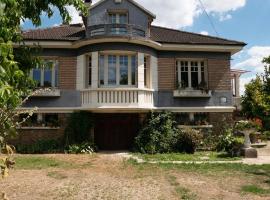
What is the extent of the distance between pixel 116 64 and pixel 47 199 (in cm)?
1124

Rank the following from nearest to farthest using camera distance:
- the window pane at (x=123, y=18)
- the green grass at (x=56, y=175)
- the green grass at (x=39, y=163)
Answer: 1. the green grass at (x=56, y=175)
2. the green grass at (x=39, y=163)
3. the window pane at (x=123, y=18)

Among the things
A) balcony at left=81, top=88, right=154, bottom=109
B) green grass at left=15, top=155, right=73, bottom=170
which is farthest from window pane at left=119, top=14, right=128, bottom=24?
green grass at left=15, top=155, right=73, bottom=170

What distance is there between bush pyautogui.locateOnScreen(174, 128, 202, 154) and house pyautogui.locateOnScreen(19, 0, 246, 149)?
163cm

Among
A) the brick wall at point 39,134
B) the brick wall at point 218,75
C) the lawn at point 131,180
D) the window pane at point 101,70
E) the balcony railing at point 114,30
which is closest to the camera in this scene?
the lawn at point 131,180

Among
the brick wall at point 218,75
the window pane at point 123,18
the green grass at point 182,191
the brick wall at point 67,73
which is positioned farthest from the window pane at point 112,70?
the green grass at point 182,191

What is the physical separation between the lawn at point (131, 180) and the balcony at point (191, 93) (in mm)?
6338

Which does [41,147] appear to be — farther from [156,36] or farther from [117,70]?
[156,36]

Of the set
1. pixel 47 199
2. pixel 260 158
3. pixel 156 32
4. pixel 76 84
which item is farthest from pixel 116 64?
pixel 47 199

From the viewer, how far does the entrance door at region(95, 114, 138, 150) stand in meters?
20.0

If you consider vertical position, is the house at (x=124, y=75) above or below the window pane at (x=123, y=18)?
below

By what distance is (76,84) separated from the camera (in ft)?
62.9

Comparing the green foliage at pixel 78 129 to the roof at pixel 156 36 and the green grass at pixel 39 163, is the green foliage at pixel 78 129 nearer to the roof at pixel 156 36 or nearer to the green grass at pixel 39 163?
the green grass at pixel 39 163

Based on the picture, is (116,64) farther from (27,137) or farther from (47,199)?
(47,199)

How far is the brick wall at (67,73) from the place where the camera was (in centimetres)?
1923
